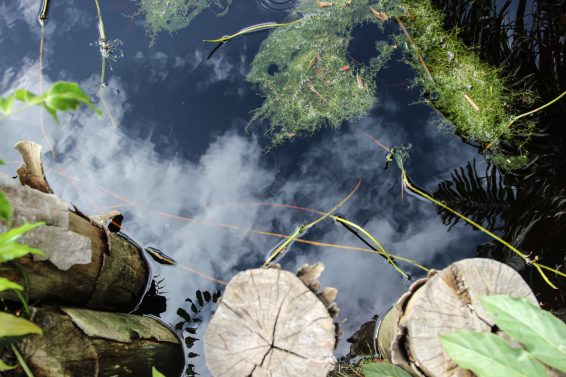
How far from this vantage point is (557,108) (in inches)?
94.1

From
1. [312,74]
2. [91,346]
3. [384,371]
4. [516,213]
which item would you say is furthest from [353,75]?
[91,346]

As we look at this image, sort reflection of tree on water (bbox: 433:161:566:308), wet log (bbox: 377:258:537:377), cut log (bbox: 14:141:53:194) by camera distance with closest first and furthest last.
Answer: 1. wet log (bbox: 377:258:537:377)
2. cut log (bbox: 14:141:53:194)
3. reflection of tree on water (bbox: 433:161:566:308)

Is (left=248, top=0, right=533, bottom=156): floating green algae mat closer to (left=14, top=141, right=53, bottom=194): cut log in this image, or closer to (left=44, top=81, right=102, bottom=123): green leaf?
Answer: (left=14, top=141, right=53, bottom=194): cut log

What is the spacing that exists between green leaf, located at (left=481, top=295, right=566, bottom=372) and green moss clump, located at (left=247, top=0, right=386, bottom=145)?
4.88 ft

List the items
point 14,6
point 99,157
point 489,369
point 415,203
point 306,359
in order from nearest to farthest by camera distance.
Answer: point 489,369
point 306,359
point 415,203
point 99,157
point 14,6

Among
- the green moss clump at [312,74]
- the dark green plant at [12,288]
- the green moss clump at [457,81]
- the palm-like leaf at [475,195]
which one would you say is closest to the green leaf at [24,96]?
the dark green plant at [12,288]

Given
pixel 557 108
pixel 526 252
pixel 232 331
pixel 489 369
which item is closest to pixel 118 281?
pixel 232 331

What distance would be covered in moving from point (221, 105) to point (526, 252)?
173cm

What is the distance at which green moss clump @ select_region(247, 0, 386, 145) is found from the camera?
2600 millimetres

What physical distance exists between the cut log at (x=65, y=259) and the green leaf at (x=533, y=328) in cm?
141

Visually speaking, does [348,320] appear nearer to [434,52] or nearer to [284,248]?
[284,248]

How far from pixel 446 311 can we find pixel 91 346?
48.6 inches

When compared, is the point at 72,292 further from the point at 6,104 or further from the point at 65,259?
the point at 6,104

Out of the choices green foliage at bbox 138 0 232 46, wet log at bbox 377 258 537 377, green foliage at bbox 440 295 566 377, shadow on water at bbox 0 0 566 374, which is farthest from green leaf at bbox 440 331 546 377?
green foliage at bbox 138 0 232 46
